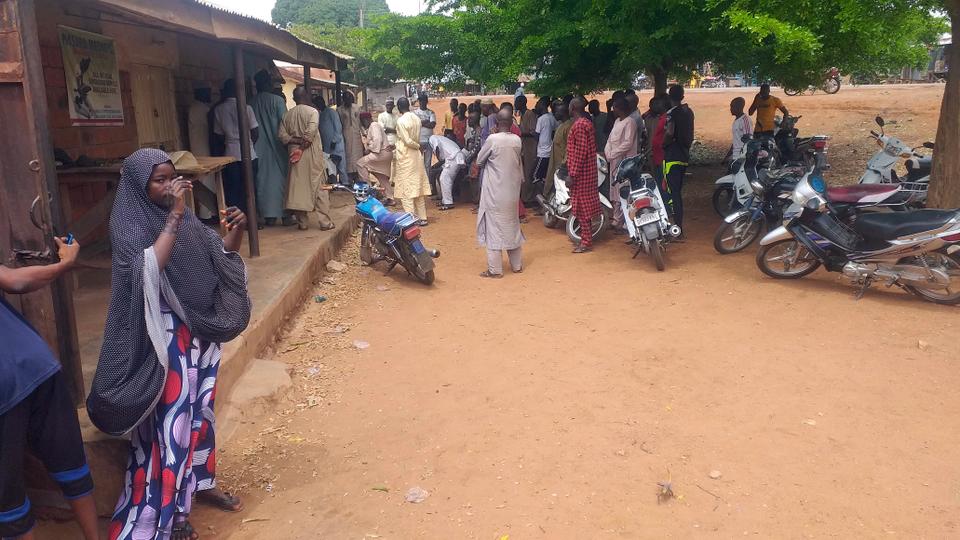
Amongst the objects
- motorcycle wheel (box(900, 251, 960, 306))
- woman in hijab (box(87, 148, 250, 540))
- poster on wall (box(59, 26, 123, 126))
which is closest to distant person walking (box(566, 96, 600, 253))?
motorcycle wheel (box(900, 251, 960, 306))

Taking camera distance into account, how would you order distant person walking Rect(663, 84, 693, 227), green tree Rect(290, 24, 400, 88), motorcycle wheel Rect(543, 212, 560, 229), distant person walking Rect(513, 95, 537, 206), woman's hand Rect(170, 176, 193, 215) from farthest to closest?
1. green tree Rect(290, 24, 400, 88)
2. distant person walking Rect(513, 95, 537, 206)
3. motorcycle wheel Rect(543, 212, 560, 229)
4. distant person walking Rect(663, 84, 693, 227)
5. woman's hand Rect(170, 176, 193, 215)

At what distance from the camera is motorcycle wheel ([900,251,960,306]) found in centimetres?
585

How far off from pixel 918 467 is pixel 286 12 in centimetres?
7550

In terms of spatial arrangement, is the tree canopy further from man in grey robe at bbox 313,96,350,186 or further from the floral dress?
the floral dress

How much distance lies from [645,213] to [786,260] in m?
1.47

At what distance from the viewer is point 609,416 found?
4156 millimetres

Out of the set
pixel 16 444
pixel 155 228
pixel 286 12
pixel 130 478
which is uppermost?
pixel 286 12

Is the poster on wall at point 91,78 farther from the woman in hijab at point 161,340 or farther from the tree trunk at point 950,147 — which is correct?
the tree trunk at point 950,147

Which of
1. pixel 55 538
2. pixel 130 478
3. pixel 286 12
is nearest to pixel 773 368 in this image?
pixel 130 478

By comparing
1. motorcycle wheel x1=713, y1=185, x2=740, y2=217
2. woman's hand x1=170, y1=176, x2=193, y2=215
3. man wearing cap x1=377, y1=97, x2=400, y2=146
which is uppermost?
man wearing cap x1=377, y1=97, x2=400, y2=146

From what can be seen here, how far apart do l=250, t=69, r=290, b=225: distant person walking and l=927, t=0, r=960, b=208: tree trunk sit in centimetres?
710

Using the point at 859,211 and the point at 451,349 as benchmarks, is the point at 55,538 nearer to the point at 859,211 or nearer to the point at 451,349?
the point at 451,349

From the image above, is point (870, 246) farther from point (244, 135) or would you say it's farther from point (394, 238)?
point (244, 135)

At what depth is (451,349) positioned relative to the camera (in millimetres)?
5496
